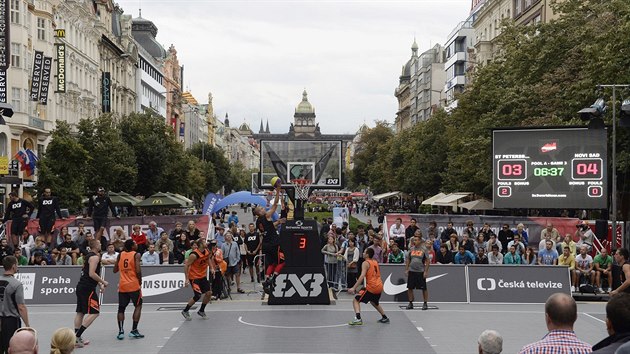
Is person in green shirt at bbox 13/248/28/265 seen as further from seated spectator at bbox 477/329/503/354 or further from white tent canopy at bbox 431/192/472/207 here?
white tent canopy at bbox 431/192/472/207

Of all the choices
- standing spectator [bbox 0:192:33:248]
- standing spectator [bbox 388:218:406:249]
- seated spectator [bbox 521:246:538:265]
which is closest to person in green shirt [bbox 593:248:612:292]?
seated spectator [bbox 521:246:538:265]

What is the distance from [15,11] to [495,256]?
36572 millimetres

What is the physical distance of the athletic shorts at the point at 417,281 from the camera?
20.7m

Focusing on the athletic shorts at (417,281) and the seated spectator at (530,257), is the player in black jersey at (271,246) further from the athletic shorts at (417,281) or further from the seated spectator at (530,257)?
the seated spectator at (530,257)

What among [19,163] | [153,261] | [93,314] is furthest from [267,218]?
[19,163]

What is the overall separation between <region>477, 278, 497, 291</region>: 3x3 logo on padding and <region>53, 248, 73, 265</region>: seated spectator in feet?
33.9

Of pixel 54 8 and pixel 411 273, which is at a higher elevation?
pixel 54 8

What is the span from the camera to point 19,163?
5084cm

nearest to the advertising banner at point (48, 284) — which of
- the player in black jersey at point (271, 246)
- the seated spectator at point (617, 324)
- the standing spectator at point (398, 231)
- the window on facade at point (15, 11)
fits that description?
A: the player in black jersey at point (271, 246)

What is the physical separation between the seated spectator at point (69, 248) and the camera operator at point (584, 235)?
13236mm

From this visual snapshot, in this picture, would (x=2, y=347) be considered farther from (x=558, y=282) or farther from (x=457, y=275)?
(x=558, y=282)

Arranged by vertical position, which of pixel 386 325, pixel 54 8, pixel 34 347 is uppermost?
pixel 54 8

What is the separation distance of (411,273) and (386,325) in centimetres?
283

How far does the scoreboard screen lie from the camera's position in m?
25.7
